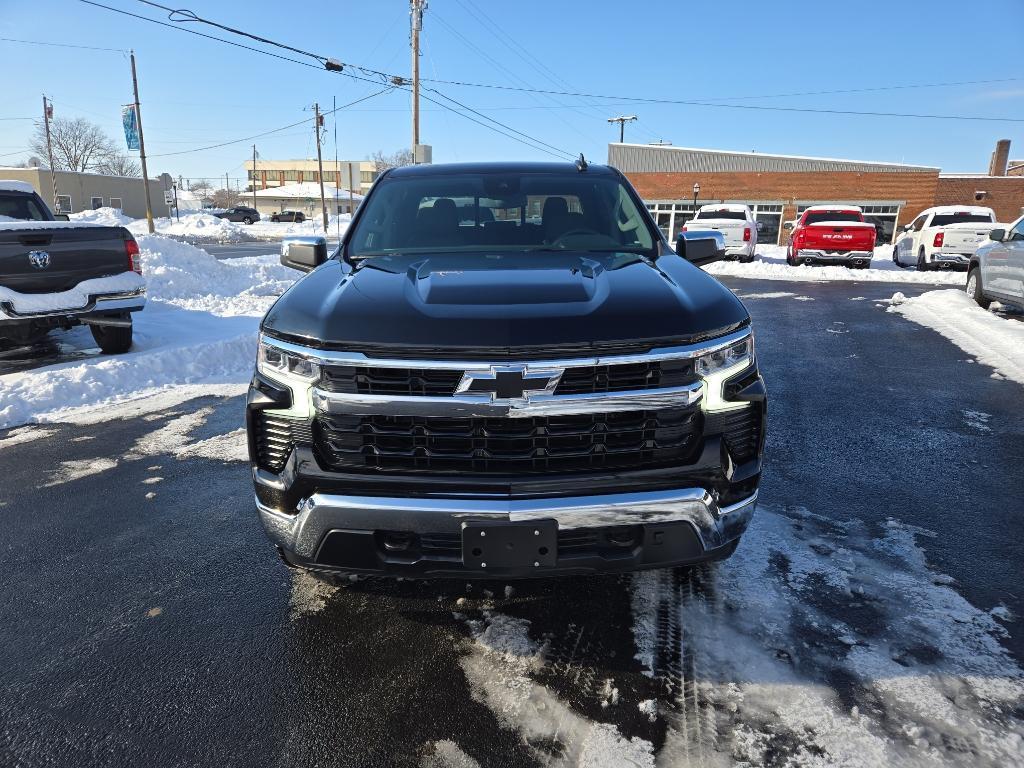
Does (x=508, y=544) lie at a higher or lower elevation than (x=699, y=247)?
lower

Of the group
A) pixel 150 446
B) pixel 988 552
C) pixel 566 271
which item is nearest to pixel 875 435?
pixel 988 552

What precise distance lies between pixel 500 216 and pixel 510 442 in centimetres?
186

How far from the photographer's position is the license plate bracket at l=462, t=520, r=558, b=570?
6.86 ft

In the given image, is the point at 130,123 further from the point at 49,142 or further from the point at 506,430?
the point at 506,430

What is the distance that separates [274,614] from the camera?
2.73 m

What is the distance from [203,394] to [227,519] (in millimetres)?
3087

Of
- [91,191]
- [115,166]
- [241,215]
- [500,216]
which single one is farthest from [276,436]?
[115,166]

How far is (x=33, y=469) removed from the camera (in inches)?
175

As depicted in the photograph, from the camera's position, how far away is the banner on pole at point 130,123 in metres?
31.8

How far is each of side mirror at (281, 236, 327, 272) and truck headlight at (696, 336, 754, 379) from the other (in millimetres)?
2299

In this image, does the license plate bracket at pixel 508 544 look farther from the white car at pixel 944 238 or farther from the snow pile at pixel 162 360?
the white car at pixel 944 238

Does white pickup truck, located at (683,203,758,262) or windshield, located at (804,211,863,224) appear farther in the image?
windshield, located at (804,211,863,224)

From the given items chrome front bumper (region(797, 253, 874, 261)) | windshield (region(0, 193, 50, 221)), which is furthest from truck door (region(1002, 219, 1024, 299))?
windshield (region(0, 193, 50, 221))

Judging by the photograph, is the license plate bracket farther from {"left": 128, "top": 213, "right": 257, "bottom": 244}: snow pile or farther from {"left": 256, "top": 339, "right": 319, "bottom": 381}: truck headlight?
{"left": 128, "top": 213, "right": 257, "bottom": 244}: snow pile
